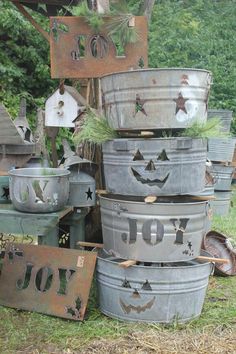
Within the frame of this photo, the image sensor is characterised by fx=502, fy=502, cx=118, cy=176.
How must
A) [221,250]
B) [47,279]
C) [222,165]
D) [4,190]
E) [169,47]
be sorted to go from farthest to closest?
1. [169,47]
2. [222,165]
3. [221,250]
4. [4,190]
5. [47,279]

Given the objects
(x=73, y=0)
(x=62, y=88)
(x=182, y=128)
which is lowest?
(x=182, y=128)

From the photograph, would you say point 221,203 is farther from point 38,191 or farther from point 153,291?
point 38,191

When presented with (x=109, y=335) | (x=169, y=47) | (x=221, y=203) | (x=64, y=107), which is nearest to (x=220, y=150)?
(x=221, y=203)

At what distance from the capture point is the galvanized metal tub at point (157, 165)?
310 centimetres

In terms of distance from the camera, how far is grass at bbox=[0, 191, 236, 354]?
9.57 ft

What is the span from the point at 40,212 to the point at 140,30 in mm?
1559

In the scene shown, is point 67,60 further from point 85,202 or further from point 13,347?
point 13,347

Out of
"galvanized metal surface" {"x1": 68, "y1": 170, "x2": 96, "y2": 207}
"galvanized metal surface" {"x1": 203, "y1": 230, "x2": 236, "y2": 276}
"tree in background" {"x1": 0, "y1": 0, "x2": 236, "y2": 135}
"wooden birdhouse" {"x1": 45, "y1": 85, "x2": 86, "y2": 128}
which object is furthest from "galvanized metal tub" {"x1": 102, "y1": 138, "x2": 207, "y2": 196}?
"tree in background" {"x1": 0, "y1": 0, "x2": 236, "y2": 135}

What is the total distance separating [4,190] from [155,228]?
1320 millimetres

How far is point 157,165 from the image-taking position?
3.10 meters

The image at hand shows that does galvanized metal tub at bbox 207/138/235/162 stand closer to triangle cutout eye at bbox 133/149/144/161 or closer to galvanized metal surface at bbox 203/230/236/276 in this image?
A: galvanized metal surface at bbox 203/230/236/276

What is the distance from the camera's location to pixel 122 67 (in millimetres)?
3812

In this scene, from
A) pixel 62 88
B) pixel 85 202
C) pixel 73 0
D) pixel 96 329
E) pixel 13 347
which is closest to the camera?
pixel 13 347

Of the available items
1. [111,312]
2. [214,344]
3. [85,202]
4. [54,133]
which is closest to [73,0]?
[54,133]
